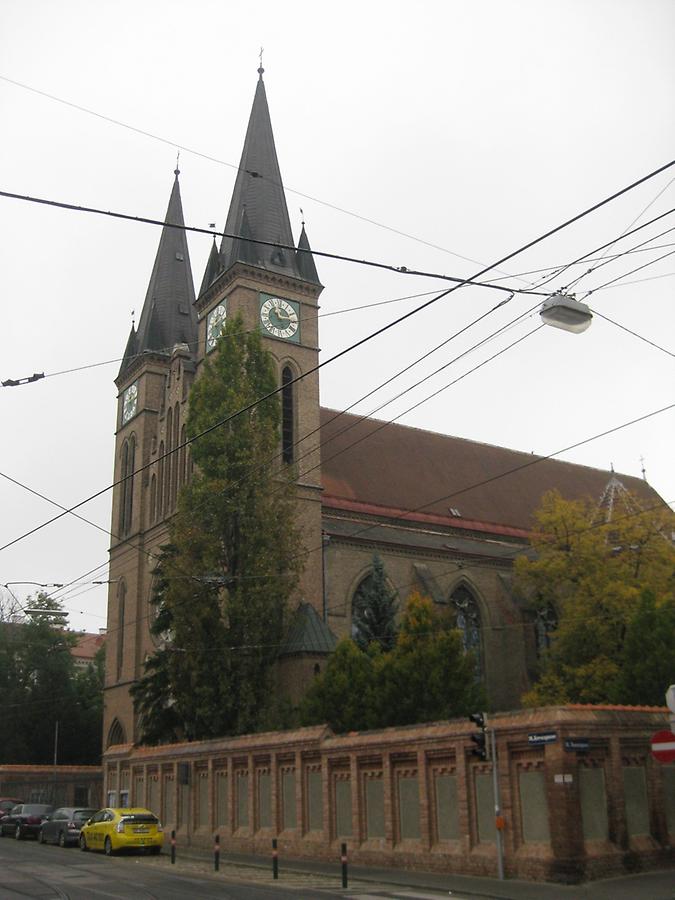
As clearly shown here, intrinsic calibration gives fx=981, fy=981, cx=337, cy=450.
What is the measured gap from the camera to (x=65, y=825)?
27391 mm

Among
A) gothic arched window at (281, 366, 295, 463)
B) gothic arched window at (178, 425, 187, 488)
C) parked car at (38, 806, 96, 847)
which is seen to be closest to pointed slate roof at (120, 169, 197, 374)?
gothic arched window at (178, 425, 187, 488)

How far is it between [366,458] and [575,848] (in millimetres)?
31786

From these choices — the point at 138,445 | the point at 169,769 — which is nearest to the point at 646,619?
the point at 169,769

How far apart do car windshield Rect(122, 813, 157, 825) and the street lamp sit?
1784 cm

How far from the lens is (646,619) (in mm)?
26484

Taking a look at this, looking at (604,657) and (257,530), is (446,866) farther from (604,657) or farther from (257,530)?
(604,657)

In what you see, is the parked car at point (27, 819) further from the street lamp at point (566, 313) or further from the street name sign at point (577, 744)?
the street lamp at point (566, 313)

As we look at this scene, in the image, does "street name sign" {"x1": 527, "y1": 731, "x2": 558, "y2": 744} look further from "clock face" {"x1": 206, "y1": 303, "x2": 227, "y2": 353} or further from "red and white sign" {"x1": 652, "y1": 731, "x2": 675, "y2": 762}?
"clock face" {"x1": 206, "y1": 303, "x2": 227, "y2": 353}

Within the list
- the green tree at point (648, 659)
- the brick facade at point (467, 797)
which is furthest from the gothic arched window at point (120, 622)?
the green tree at point (648, 659)

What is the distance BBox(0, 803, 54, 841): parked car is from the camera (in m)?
31.4

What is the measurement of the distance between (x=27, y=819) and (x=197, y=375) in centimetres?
2074

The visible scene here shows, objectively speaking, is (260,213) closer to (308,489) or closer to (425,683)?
(308,489)

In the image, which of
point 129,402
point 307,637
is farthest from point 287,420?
point 129,402

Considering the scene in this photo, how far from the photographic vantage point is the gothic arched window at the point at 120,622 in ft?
150
